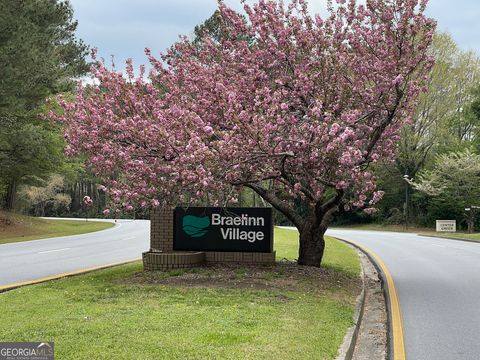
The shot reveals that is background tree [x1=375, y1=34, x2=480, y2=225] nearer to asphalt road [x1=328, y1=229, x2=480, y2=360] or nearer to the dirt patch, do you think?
asphalt road [x1=328, y1=229, x2=480, y2=360]

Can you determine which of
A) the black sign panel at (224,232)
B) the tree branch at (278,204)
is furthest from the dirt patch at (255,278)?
the tree branch at (278,204)

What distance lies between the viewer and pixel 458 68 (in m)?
49.6

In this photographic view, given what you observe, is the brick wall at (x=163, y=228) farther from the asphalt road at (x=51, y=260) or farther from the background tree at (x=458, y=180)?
the background tree at (x=458, y=180)

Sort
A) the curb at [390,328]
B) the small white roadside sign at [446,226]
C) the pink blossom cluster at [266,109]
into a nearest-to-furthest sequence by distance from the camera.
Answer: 1. the curb at [390,328]
2. the pink blossom cluster at [266,109]
3. the small white roadside sign at [446,226]

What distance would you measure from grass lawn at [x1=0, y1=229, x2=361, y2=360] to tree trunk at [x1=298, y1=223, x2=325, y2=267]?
54.1 inches

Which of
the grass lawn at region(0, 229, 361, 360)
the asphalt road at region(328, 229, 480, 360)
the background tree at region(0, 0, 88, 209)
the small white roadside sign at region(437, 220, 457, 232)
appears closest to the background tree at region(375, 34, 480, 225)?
the small white roadside sign at region(437, 220, 457, 232)

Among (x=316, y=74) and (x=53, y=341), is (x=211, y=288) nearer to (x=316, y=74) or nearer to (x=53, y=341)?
(x=53, y=341)

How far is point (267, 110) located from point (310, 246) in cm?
455

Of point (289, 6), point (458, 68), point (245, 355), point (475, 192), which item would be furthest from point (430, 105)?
point (245, 355)

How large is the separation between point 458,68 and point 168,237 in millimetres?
43812

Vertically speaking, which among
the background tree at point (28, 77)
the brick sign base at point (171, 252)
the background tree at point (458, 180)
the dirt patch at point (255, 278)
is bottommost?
the dirt patch at point (255, 278)

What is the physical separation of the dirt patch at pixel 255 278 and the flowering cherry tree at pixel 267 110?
146cm

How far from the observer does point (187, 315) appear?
7.50 metres
